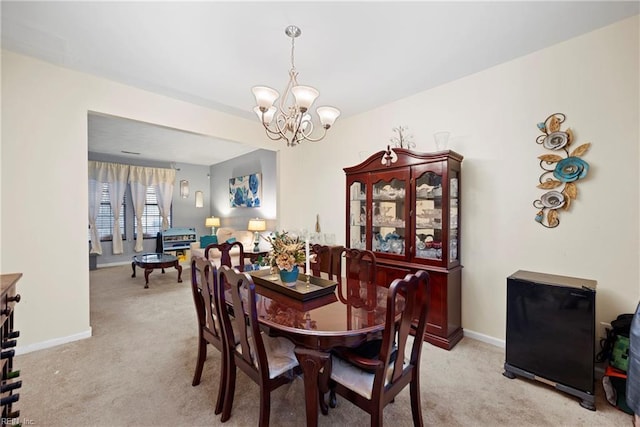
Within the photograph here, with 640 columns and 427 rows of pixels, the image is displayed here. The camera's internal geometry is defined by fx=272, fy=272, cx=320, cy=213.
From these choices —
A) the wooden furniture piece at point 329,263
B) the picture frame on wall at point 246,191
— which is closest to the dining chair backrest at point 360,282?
the wooden furniture piece at point 329,263

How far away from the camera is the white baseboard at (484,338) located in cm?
264

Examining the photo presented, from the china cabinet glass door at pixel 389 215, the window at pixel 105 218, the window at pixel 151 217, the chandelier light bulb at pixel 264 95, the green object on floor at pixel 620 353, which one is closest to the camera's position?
the green object on floor at pixel 620 353

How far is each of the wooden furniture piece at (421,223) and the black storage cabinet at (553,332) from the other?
572 millimetres

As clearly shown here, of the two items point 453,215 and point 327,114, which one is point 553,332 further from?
point 327,114

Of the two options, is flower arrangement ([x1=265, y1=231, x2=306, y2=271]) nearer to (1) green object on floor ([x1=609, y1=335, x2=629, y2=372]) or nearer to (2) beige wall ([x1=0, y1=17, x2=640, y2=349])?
(2) beige wall ([x1=0, y1=17, x2=640, y2=349])

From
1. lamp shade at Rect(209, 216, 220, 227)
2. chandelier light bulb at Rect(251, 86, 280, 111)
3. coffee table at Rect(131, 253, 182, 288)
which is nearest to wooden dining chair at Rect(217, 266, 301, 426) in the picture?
chandelier light bulb at Rect(251, 86, 280, 111)

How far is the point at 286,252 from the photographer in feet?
6.30

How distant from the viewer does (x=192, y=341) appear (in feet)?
9.07

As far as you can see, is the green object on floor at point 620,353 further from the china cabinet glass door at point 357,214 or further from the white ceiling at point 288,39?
the white ceiling at point 288,39

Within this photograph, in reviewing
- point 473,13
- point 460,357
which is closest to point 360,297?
point 460,357

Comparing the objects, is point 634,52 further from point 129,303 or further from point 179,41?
point 129,303

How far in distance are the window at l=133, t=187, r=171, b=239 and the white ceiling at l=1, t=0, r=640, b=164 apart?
5028mm

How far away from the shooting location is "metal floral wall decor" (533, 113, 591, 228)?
2237 mm

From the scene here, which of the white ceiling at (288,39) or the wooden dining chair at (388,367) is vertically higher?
the white ceiling at (288,39)
